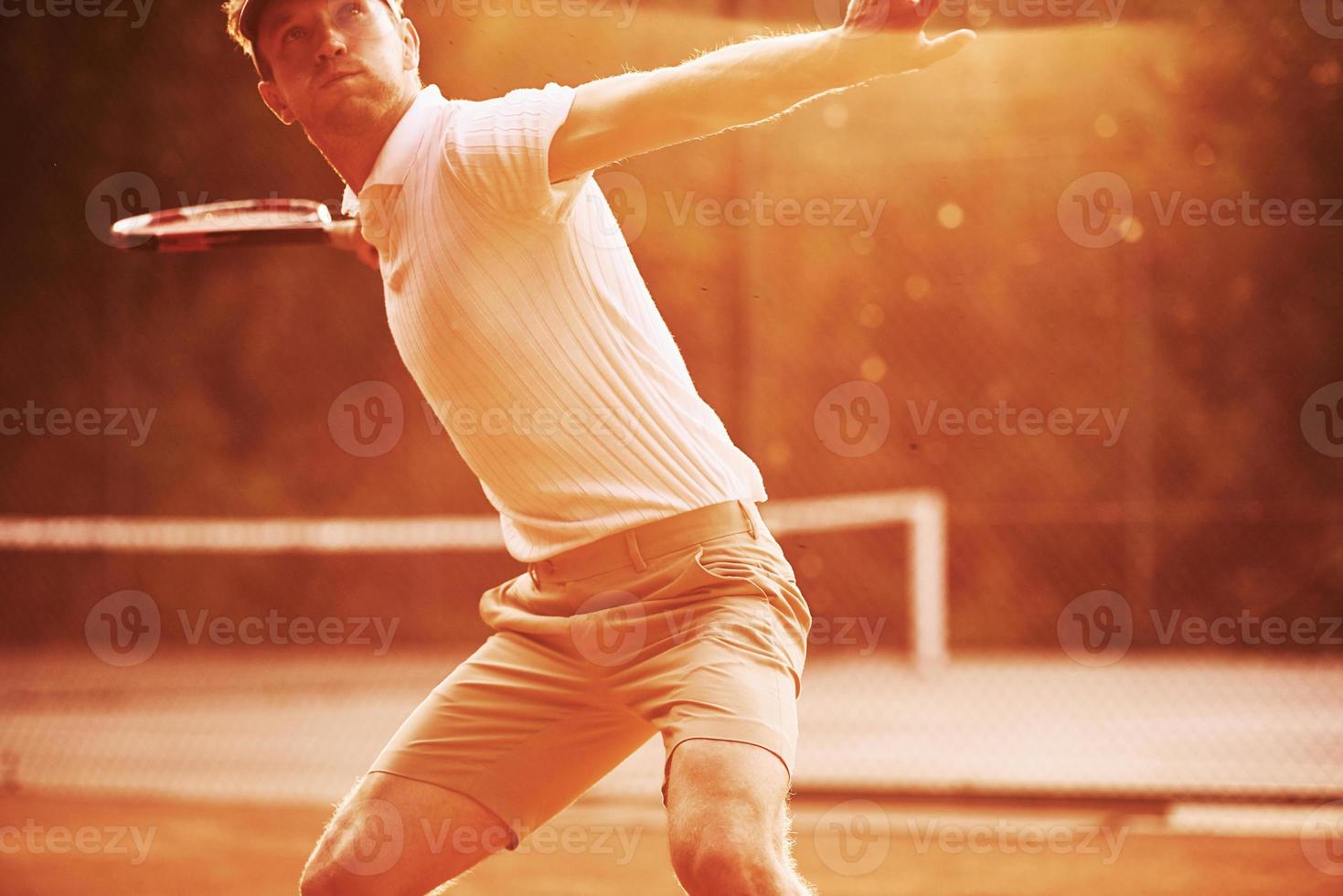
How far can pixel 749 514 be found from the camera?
217 centimetres

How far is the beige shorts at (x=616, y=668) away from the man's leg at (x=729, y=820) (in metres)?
0.03

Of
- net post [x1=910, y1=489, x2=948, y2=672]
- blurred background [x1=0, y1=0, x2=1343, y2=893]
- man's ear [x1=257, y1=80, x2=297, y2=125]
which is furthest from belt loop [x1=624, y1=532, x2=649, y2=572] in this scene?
net post [x1=910, y1=489, x2=948, y2=672]

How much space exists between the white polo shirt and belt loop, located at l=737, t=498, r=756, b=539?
2 centimetres

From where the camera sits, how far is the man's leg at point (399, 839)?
2.14 m

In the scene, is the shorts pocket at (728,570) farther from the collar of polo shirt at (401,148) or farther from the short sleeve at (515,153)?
the collar of polo shirt at (401,148)

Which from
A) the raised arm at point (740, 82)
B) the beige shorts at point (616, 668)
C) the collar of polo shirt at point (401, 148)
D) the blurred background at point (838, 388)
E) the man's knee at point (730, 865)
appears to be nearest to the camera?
the raised arm at point (740, 82)

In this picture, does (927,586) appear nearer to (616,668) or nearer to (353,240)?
(353,240)

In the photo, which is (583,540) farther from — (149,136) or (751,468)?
(149,136)

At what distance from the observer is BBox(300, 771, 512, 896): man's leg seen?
214 centimetres

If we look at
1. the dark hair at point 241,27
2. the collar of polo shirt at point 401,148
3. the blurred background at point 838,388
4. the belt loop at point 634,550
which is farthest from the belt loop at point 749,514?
the blurred background at point 838,388

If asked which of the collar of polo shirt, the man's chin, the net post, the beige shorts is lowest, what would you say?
the net post

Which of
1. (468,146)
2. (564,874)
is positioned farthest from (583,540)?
(564,874)

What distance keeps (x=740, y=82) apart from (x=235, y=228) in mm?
1494

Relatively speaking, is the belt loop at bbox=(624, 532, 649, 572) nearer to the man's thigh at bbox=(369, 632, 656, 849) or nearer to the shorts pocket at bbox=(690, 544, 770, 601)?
the shorts pocket at bbox=(690, 544, 770, 601)
